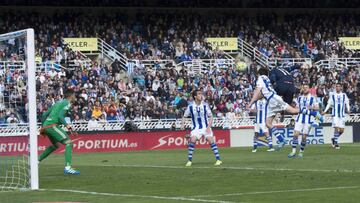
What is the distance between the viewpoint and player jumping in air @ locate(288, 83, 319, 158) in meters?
29.1

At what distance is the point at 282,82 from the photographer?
31.2 metres

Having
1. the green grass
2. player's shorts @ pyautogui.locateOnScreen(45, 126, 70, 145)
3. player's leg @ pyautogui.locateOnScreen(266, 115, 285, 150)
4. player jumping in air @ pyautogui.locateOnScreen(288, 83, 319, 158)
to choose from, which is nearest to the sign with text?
player's leg @ pyautogui.locateOnScreen(266, 115, 285, 150)

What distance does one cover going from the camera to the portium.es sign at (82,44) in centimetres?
5191

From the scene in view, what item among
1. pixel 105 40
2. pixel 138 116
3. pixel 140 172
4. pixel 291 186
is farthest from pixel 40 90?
pixel 291 186

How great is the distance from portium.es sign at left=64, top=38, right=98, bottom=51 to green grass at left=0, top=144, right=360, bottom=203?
24.1m

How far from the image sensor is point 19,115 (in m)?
22.5

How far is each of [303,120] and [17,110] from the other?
10.8 meters

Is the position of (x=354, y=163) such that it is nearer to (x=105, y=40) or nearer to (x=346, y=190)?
(x=346, y=190)

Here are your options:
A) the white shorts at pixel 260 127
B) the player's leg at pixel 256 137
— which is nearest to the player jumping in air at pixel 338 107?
the white shorts at pixel 260 127

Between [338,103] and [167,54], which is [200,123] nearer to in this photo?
[338,103]

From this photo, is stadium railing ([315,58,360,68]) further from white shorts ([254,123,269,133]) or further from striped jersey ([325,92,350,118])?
white shorts ([254,123,269,133])

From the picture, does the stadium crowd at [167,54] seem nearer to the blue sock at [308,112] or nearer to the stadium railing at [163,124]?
the stadium railing at [163,124]

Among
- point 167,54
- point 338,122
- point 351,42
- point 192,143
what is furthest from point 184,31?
point 192,143

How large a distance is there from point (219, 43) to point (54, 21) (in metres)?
10.2
